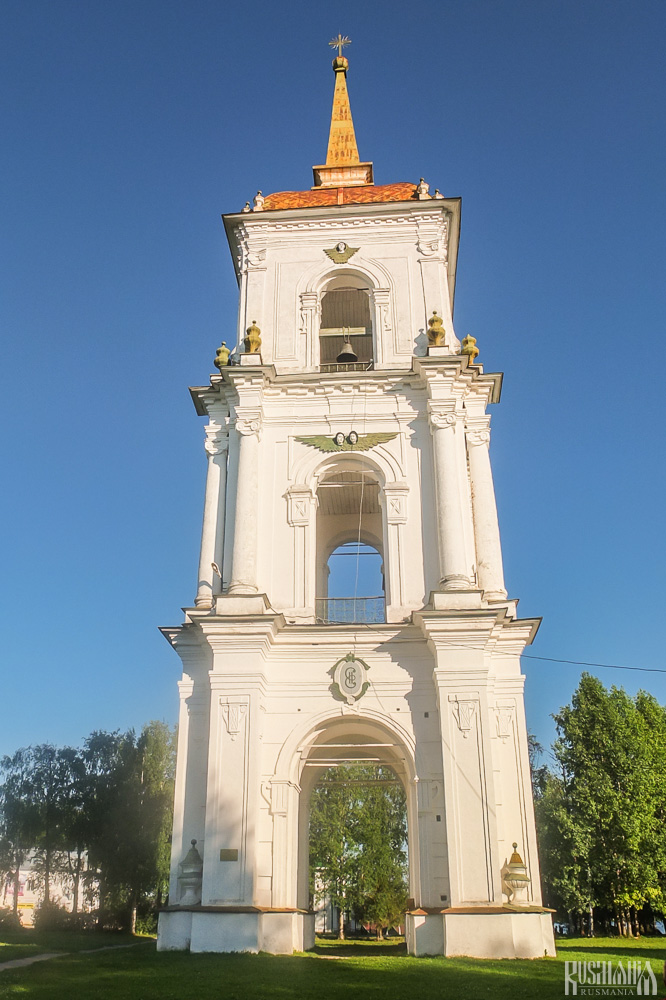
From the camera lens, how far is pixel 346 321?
2608cm

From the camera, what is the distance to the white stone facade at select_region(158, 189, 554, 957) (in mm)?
15797

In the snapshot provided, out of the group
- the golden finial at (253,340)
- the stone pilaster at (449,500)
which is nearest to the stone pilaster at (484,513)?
the stone pilaster at (449,500)

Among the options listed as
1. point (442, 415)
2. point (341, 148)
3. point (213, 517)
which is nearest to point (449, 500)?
point (442, 415)

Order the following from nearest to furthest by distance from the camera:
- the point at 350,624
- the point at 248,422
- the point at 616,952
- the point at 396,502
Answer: the point at 616,952
the point at 350,624
the point at 396,502
the point at 248,422

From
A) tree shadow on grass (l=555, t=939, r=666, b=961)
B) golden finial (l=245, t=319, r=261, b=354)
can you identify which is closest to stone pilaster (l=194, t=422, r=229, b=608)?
golden finial (l=245, t=319, r=261, b=354)

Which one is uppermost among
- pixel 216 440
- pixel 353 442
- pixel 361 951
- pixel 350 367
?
pixel 350 367

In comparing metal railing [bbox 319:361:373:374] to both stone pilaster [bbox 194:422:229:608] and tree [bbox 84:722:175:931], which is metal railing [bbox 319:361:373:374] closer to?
stone pilaster [bbox 194:422:229:608]

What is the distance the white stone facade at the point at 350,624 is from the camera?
51.8 feet

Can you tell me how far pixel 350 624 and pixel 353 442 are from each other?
15.2 feet

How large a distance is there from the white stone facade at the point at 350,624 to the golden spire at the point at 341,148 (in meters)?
5.06

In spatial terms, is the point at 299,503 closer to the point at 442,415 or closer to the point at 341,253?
→ the point at 442,415

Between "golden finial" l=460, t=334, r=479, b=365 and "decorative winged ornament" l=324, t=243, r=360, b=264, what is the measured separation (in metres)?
3.95

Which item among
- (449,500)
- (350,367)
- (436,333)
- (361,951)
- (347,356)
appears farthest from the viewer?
(347,356)

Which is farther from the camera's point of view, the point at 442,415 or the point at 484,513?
the point at 484,513
